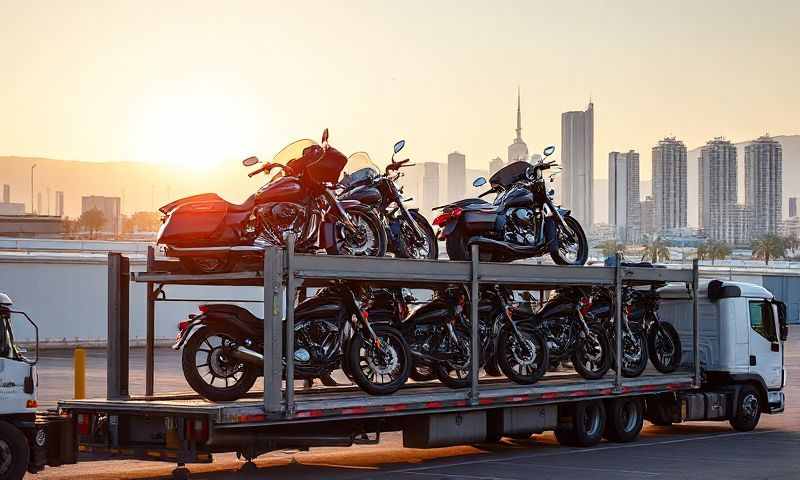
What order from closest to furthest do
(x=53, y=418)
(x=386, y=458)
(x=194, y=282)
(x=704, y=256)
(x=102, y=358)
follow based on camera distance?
(x=53, y=418)
(x=194, y=282)
(x=386, y=458)
(x=102, y=358)
(x=704, y=256)

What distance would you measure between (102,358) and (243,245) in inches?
947

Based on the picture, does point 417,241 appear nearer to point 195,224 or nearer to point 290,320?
point 195,224

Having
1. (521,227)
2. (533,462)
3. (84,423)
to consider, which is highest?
(521,227)

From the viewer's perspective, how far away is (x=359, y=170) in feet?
55.9

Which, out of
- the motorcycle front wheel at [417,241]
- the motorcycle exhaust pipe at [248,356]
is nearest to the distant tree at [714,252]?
the motorcycle front wheel at [417,241]

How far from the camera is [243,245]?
14312mm

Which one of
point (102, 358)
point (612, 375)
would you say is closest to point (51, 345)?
point (102, 358)

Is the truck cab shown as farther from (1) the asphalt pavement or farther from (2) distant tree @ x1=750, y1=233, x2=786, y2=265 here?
(2) distant tree @ x1=750, y1=233, x2=786, y2=265

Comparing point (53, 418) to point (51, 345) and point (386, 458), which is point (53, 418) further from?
point (51, 345)

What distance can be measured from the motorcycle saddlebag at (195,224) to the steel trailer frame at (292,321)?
41cm

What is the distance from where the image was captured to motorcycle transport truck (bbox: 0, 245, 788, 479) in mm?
13102

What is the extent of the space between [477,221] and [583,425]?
3118 millimetres

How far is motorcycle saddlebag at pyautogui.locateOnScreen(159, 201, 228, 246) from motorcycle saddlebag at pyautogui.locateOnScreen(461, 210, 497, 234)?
14.0 feet

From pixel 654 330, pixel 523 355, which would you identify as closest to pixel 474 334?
pixel 523 355
